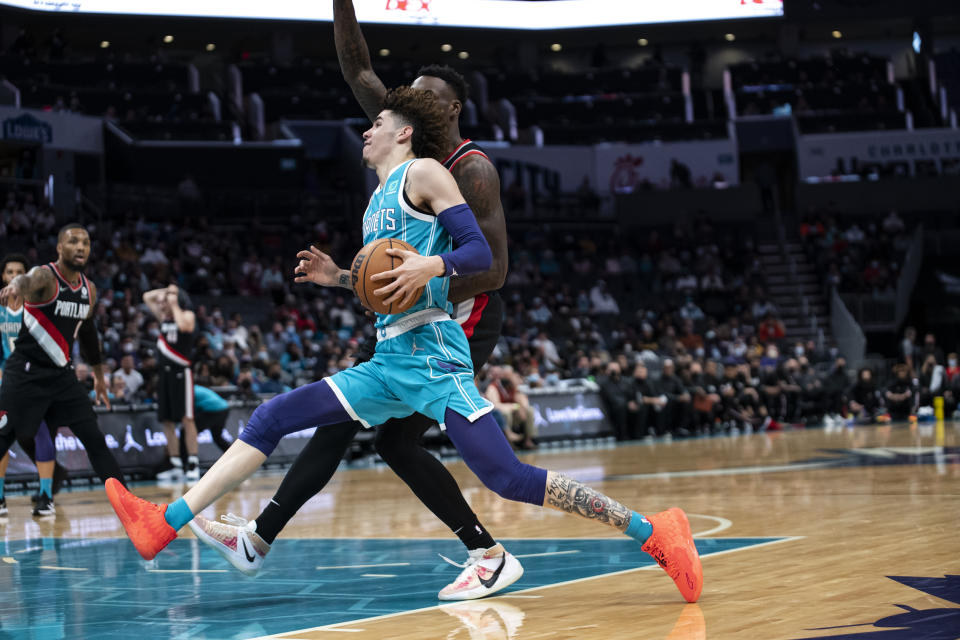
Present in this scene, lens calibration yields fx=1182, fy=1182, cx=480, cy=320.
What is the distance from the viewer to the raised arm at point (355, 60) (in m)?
5.59

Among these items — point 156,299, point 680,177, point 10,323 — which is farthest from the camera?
point 680,177

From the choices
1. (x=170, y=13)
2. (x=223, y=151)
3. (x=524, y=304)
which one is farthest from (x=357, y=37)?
(x=170, y=13)

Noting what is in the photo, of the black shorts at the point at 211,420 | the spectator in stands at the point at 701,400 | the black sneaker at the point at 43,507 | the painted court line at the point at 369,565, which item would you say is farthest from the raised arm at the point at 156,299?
the spectator in stands at the point at 701,400

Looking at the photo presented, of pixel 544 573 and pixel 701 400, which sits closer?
pixel 544 573

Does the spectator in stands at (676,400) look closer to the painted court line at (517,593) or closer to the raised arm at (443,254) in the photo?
the painted court line at (517,593)

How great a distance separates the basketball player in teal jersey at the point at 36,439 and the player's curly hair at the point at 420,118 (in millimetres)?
5001

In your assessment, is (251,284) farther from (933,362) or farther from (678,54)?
(678,54)

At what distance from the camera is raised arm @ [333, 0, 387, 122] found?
18.4 feet

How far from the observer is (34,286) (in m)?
8.19

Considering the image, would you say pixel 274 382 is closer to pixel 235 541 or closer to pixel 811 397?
pixel 811 397

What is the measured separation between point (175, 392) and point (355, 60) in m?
7.99

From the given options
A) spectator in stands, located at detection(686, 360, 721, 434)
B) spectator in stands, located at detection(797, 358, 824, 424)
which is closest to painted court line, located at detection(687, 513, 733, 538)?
spectator in stands, located at detection(686, 360, 721, 434)

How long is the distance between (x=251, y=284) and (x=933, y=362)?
14230 millimetres

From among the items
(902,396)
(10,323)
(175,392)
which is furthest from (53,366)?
(902,396)
